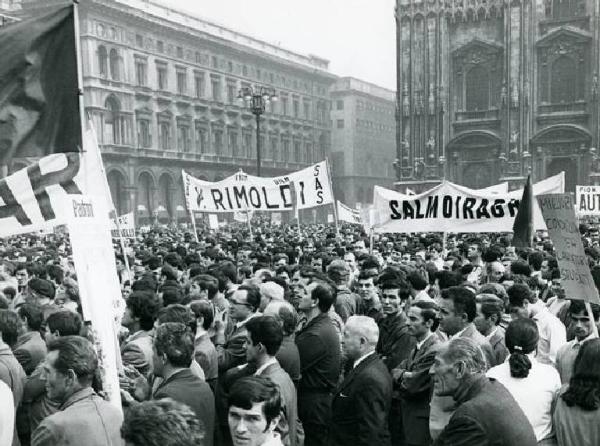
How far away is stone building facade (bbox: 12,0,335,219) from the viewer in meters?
47.8

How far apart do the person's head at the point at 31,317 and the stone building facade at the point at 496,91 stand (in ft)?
125

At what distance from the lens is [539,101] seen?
43.5 metres

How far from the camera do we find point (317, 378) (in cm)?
579

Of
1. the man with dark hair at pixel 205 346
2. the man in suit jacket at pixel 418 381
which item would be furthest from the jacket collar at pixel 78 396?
the man in suit jacket at pixel 418 381

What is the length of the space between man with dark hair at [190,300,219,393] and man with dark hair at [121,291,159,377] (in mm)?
330

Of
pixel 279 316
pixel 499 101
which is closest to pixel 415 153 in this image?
pixel 499 101

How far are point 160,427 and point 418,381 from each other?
2.78 metres

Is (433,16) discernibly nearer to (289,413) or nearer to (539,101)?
(539,101)

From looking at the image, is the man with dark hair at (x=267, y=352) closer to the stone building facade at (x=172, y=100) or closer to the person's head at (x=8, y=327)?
the person's head at (x=8, y=327)

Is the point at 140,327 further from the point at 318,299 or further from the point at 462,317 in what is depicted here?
the point at 462,317

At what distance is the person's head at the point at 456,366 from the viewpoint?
3734 mm

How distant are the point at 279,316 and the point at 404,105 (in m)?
42.3

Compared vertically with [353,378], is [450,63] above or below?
above

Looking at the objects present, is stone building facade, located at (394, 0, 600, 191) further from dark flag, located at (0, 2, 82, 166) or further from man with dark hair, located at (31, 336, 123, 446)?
man with dark hair, located at (31, 336, 123, 446)
